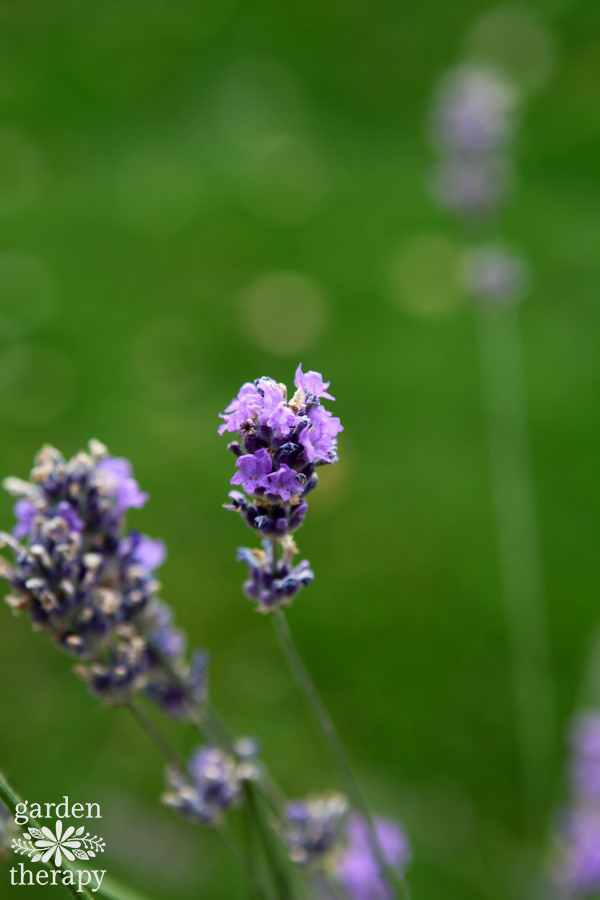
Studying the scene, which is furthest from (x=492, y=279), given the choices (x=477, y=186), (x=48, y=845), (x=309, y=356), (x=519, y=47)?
(x=519, y=47)

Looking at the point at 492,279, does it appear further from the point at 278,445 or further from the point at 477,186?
the point at 278,445

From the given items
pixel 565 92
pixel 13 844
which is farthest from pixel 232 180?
pixel 13 844

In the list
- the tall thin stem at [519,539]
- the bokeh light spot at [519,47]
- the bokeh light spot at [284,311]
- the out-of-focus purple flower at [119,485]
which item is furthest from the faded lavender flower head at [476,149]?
the bokeh light spot at [519,47]

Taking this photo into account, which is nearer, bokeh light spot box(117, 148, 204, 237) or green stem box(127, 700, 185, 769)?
green stem box(127, 700, 185, 769)

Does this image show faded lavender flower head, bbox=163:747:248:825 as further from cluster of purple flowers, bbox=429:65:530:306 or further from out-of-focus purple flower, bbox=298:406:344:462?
cluster of purple flowers, bbox=429:65:530:306

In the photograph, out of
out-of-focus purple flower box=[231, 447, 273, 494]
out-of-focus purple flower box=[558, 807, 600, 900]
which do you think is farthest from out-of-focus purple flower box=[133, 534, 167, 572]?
out-of-focus purple flower box=[558, 807, 600, 900]

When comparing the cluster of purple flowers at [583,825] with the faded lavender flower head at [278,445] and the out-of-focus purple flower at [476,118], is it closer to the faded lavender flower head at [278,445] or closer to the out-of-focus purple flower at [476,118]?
the faded lavender flower head at [278,445]

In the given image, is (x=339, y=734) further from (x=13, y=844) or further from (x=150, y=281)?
(x=150, y=281)
